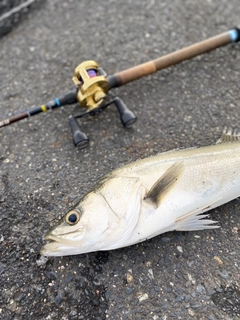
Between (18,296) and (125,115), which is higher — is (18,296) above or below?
below

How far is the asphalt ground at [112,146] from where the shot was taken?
8.25 feet

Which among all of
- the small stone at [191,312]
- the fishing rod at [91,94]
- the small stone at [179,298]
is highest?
the fishing rod at [91,94]

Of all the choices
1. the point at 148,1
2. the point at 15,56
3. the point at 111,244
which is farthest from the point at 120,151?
the point at 148,1

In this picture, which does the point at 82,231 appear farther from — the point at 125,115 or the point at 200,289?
the point at 125,115

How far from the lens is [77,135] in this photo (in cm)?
321

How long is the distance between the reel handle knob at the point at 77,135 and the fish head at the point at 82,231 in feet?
2.97

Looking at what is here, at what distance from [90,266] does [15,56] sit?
111 inches

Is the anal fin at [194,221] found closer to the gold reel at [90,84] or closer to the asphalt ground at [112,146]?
the asphalt ground at [112,146]

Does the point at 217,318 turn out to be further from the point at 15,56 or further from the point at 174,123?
the point at 15,56

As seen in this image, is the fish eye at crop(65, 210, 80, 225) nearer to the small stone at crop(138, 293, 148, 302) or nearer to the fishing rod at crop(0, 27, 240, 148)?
the small stone at crop(138, 293, 148, 302)

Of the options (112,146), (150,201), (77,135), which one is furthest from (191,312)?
(77,135)

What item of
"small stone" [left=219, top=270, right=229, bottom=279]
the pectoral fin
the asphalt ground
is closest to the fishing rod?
the asphalt ground

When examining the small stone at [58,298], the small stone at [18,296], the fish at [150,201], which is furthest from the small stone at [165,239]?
the small stone at [18,296]

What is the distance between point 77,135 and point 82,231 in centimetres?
109
